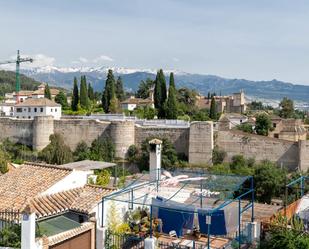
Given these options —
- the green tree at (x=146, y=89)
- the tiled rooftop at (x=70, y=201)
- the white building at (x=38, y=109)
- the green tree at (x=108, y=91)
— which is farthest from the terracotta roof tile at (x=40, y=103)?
the tiled rooftop at (x=70, y=201)

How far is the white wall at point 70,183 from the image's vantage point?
11.5 m

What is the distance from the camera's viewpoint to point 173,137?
115 feet

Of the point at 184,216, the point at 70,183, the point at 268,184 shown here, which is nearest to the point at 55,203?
the point at 70,183

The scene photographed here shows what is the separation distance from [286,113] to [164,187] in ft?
184

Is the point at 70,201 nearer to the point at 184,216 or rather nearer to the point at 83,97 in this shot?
the point at 184,216

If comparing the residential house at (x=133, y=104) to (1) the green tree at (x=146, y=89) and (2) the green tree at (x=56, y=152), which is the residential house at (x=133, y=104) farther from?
(2) the green tree at (x=56, y=152)

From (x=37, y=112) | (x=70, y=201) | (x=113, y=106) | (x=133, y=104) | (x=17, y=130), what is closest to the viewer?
(x=70, y=201)

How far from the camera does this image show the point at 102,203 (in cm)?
992

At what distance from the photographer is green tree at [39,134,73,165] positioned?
115 ft

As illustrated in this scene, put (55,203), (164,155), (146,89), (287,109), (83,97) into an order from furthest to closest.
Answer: (146,89), (287,109), (83,97), (164,155), (55,203)

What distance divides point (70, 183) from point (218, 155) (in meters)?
22.5

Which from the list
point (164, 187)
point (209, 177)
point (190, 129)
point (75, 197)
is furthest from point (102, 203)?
point (190, 129)

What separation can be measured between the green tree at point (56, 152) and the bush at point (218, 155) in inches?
420

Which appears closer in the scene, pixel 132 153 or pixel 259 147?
pixel 259 147
